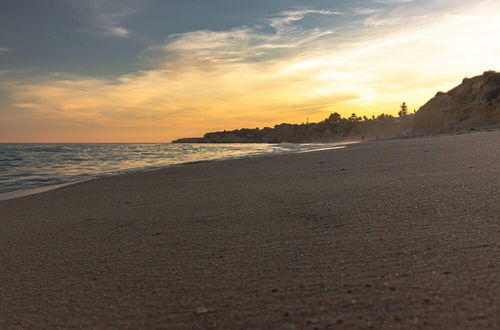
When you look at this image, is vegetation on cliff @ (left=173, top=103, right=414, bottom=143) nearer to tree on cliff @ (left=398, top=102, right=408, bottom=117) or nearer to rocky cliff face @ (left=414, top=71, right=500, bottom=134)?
tree on cliff @ (left=398, top=102, right=408, bottom=117)

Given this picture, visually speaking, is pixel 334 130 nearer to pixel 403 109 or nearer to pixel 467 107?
pixel 403 109

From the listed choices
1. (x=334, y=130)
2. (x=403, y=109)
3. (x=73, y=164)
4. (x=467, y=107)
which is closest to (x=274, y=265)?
(x=73, y=164)

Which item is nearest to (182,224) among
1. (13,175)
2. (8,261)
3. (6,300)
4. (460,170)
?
(8,261)

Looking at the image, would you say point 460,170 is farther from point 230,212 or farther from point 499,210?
point 230,212

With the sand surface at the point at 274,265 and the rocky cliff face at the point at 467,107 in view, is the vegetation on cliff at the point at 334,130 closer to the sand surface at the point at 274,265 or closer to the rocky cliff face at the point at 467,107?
the rocky cliff face at the point at 467,107

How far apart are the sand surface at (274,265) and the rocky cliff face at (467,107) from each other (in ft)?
117

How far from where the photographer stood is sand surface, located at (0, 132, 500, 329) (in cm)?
136

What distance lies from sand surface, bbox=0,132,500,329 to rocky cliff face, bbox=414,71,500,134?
1403 inches

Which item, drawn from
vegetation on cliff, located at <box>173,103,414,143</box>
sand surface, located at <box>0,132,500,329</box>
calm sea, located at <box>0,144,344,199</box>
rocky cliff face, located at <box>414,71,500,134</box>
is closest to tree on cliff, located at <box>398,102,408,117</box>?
vegetation on cliff, located at <box>173,103,414,143</box>

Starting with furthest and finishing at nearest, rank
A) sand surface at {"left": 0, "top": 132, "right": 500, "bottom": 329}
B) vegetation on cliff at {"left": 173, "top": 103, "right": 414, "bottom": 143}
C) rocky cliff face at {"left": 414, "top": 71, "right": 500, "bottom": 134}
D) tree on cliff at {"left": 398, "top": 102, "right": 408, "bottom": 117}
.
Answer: tree on cliff at {"left": 398, "top": 102, "right": 408, "bottom": 117} < vegetation on cliff at {"left": 173, "top": 103, "right": 414, "bottom": 143} < rocky cliff face at {"left": 414, "top": 71, "right": 500, "bottom": 134} < sand surface at {"left": 0, "top": 132, "right": 500, "bottom": 329}

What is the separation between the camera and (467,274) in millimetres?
1505

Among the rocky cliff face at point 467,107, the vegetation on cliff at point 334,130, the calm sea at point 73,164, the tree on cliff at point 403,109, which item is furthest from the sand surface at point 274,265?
the tree on cliff at point 403,109

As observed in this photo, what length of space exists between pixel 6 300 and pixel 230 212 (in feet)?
6.23

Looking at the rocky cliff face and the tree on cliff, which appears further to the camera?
the tree on cliff
